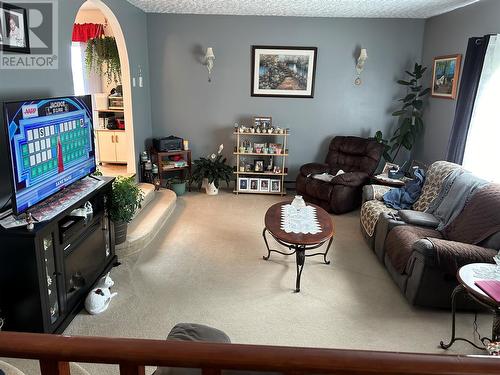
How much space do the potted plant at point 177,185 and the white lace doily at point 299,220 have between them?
222 cm

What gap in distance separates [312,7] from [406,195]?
2.61 metres

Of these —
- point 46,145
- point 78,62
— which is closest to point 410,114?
point 46,145

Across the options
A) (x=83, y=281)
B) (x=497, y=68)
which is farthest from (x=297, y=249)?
(x=497, y=68)

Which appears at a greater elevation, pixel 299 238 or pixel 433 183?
pixel 433 183

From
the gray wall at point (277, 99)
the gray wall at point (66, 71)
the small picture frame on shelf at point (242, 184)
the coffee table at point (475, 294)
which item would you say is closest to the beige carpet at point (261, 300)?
the coffee table at point (475, 294)

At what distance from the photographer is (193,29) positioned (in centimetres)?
527

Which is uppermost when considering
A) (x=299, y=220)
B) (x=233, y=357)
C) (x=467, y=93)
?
(x=467, y=93)

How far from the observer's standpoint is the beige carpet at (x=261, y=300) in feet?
8.07

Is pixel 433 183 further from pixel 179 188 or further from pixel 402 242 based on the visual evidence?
pixel 179 188

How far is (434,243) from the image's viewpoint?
2.62m

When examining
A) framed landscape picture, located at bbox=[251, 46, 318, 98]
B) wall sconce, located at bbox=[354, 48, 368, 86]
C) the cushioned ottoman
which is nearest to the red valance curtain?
framed landscape picture, located at bbox=[251, 46, 318, 98]

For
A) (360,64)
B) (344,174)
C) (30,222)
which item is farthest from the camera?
(360,64)

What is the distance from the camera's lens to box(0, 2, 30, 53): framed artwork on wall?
232cm

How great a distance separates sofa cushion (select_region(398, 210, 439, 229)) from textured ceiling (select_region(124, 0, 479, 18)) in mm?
2471
